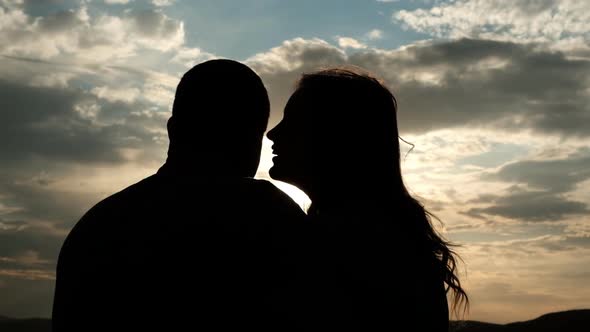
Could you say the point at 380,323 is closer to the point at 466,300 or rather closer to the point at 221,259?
the point at 466,300

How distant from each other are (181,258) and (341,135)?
1.87 m

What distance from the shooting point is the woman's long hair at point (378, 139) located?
3.71 m

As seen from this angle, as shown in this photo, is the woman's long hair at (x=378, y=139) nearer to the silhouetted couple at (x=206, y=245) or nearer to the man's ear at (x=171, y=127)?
the silhouetted couple at (x=206, y=245)

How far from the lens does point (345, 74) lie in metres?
4.02

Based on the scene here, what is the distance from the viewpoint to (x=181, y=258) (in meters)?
2.12

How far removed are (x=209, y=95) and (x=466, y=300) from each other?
236cm

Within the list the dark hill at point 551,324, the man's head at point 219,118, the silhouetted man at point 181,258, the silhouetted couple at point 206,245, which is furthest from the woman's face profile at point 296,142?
the dark hill at point 551,324

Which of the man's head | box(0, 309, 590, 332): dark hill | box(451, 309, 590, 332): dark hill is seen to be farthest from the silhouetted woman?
box(451, 309, 590, 332): dark hill

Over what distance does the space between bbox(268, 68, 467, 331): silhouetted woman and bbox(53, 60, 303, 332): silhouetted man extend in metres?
0.97

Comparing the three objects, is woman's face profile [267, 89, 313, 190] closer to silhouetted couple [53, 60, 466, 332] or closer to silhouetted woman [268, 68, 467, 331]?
silhouetted woman [268, 68, 467, 331]

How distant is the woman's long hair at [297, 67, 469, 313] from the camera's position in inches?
146

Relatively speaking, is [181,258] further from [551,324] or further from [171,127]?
[551,324]

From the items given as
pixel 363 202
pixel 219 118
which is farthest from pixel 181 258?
pixel 363 202

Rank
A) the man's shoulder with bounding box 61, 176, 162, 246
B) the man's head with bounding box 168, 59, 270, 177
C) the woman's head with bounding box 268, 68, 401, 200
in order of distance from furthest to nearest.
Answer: the woman's head with bounding box 268, 68, 401, 200 < the man's head with bounding box 168, 59, 270, 177 < the man's shoulder with bounding box 61, 176, 162, 246
